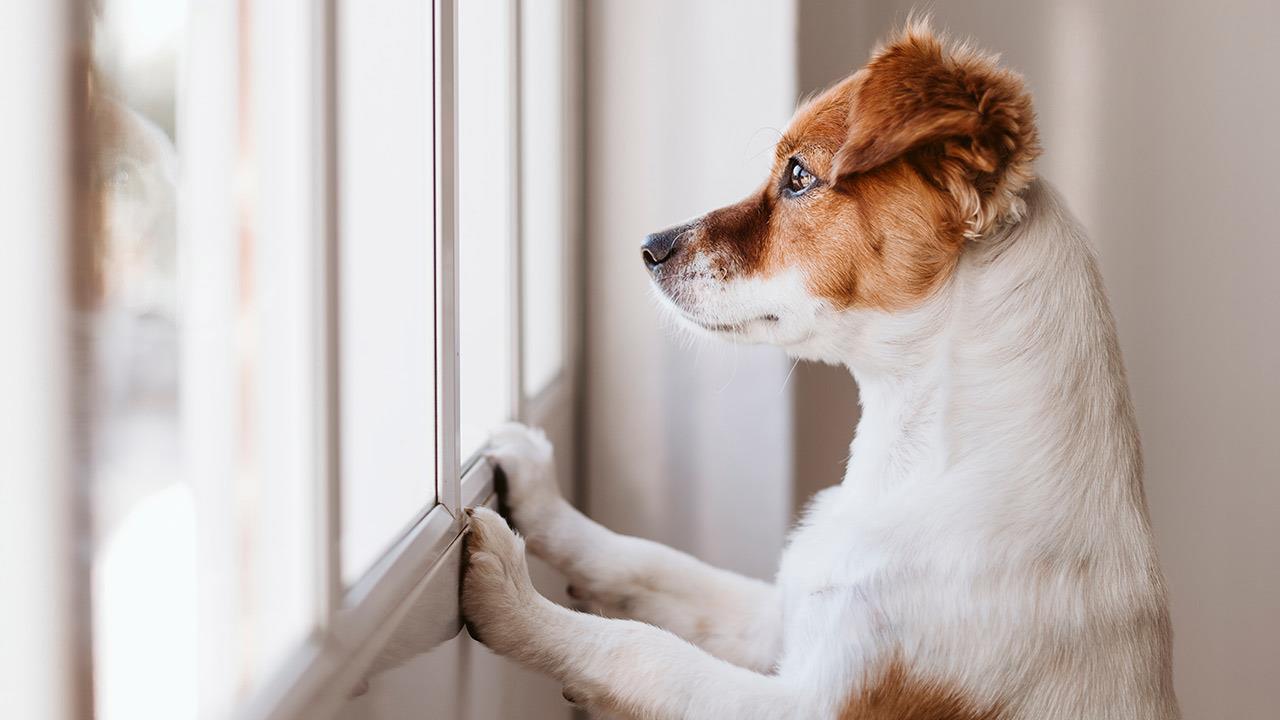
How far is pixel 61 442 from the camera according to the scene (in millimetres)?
337

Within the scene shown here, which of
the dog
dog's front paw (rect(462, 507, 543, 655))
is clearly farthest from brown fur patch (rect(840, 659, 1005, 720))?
dog's front paw (rect(462, 507, 543, 655))

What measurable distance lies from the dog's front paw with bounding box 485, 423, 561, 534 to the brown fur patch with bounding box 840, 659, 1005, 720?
1.42 feet

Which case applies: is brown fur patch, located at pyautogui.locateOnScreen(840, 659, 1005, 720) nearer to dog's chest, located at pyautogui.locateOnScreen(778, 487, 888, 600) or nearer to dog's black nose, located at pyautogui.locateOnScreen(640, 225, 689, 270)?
dog's chest, located at pyautogui.locateOnScreen(778, 487, 888, 600)

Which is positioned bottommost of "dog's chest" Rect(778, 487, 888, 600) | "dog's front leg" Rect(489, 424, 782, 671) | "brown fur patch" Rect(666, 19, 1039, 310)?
"dog's front leg" Rect(489, 424, 782, 671)

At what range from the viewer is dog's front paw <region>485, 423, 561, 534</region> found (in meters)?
1.11

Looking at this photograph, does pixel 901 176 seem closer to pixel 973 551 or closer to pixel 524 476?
pixel 973 551

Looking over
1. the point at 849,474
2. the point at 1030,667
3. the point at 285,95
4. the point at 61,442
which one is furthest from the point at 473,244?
the point at 61,442

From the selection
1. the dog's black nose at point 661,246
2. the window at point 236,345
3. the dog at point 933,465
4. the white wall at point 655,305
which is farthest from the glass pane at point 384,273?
the white wall at point 655,305

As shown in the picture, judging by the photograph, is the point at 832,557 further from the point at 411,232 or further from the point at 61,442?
the point at 61,442

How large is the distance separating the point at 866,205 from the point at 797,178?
4.0 inches

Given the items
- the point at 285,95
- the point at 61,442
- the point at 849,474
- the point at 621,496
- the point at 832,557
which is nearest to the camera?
the point at 61,442

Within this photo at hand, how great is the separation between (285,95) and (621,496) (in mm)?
1356

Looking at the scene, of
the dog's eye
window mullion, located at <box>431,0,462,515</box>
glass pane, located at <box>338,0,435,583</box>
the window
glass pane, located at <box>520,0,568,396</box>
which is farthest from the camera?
glass pane, located at <box>520,0,568,396</box>

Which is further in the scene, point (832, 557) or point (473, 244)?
point (473, 244)
